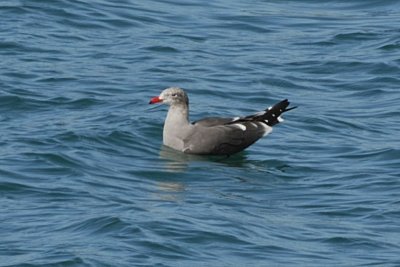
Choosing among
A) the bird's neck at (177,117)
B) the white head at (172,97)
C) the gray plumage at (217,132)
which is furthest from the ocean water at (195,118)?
the white head at (172,97)

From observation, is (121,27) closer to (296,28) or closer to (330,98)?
(296,28)

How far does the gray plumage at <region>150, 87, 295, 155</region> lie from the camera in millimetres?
16422

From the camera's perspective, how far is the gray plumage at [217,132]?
1642cm

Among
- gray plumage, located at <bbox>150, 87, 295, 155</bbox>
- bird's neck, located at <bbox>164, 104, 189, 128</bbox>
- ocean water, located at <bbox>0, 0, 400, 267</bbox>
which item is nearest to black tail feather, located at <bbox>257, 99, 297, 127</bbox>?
gray plumage, located at <bbox>150, 87, 295, 155</bbox>

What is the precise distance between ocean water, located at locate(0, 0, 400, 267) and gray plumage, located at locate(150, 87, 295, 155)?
0.17m

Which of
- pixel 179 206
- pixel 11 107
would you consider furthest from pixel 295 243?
pixel 11 107

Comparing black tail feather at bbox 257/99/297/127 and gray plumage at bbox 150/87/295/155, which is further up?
black tail feather at bbox 257/99/297/127

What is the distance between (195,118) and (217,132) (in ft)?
6.53

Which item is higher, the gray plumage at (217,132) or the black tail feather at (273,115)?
the black tail feather at (273,115)

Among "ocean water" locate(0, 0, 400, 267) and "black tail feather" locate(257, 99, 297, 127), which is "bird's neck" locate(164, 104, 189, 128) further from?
"black tail feather" locate(257, 99, 297, 127)

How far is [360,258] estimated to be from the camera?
1250 cm

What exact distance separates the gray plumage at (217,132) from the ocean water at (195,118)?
17 centimetres

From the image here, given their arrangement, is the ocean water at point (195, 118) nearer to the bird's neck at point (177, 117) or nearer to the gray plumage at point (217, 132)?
the gray plumage at point (217, 132)

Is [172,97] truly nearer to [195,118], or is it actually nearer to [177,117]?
[177,117]
